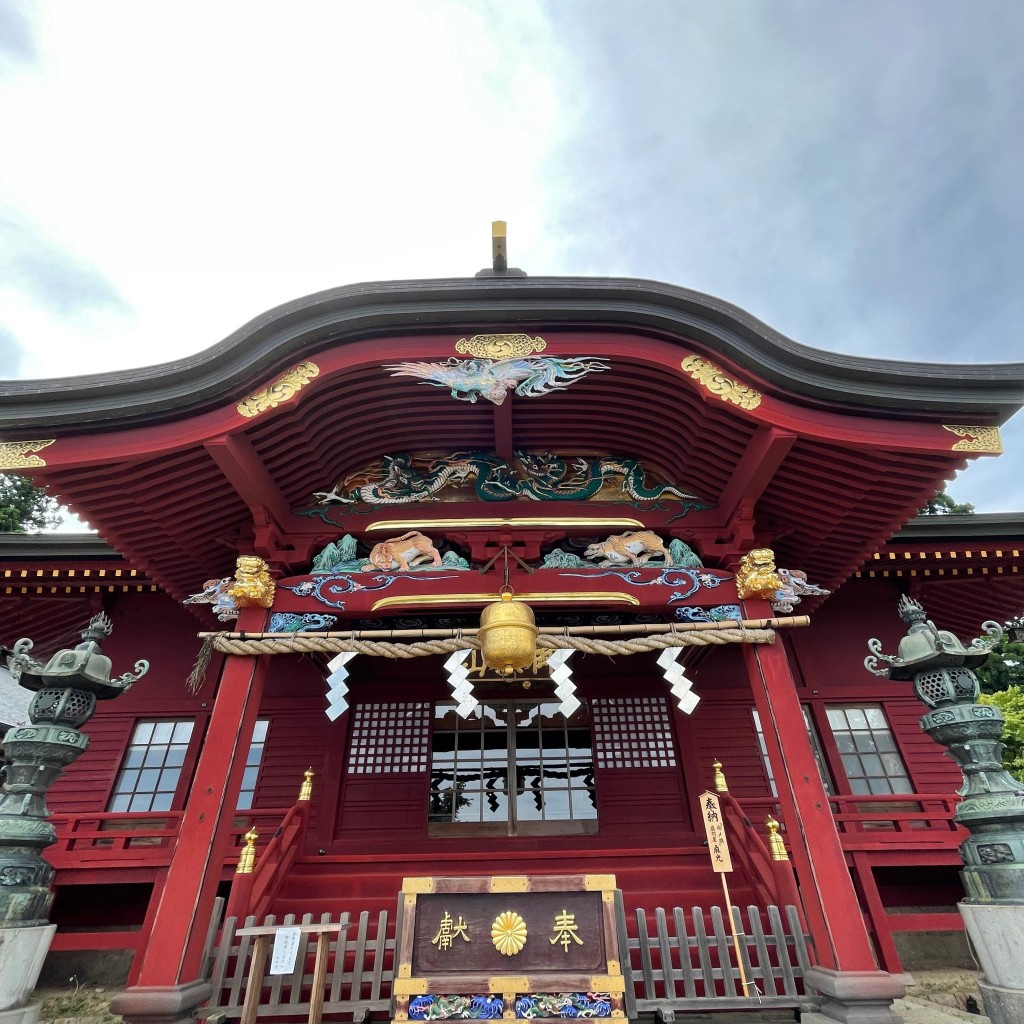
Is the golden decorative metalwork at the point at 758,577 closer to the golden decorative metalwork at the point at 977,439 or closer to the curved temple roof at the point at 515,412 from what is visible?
the curved temple roof at the point at 515,412

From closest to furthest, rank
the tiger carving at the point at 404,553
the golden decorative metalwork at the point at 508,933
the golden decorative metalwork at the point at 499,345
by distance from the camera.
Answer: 1. the golden decorative metalwork at the point at 508,933
2. the golden decorative metalwork at the point at 499,345
3. the tiger carving at the point at 404,553

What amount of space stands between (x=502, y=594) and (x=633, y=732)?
3730 mm

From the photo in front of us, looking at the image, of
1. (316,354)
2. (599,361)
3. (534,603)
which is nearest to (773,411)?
(599,361)

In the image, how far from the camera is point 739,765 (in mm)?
8070

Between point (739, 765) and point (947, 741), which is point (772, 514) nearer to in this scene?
point (947, 741)

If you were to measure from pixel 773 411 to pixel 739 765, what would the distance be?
4.93 meters

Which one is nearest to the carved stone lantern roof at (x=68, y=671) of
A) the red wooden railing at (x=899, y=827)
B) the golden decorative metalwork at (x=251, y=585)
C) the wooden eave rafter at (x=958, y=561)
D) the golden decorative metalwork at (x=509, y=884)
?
the golden decorative metalwork at (x=251, y=585)

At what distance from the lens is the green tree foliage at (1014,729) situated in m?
15.8

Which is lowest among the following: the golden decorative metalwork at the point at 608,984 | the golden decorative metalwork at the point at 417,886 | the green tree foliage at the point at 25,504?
the golden decorative metalwork at the point at 608,984

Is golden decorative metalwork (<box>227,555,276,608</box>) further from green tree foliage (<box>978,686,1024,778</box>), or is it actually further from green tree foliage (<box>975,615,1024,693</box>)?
green tree foliage (<box>975,615,1024,693</box>)

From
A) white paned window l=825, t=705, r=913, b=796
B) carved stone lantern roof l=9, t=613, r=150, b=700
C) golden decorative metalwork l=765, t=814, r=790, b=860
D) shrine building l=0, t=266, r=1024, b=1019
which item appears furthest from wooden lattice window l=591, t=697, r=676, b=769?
carved stone lantern roof l=9, t=613, r=150, b=700

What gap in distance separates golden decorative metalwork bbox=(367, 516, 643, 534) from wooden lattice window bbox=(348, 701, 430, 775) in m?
3.20

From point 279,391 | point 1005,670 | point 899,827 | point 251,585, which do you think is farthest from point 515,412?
point 1005,670

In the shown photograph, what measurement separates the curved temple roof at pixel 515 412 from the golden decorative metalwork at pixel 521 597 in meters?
1.04
